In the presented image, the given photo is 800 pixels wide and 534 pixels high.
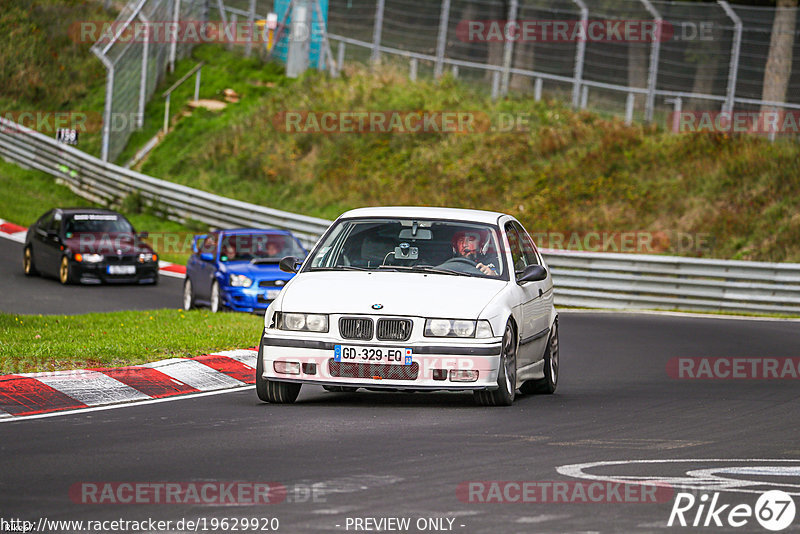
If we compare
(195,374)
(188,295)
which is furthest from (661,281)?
(195,374)

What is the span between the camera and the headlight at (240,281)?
2162 cm

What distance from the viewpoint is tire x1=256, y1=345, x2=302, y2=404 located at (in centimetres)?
1091

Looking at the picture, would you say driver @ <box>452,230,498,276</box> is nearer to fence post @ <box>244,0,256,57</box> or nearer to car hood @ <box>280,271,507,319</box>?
car hood @ <box>280,271,507,319</box>

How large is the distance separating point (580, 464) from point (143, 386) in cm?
506

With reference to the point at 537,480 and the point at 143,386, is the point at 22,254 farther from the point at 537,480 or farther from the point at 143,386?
the point at 537,480

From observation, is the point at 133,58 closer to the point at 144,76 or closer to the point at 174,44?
the point at 144,76

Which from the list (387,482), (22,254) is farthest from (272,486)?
(22,254)

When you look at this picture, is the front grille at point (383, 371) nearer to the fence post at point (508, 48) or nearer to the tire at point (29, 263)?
the tire at point (29, 263)

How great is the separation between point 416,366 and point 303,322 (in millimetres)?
953

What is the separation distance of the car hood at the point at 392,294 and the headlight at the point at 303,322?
47 mm

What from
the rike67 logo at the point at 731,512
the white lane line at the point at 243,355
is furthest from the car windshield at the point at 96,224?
the rike67 logo at the point at 731,512

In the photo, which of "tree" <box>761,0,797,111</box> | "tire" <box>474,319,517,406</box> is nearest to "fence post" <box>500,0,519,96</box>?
"tree" <box>761,0,797,111</box>

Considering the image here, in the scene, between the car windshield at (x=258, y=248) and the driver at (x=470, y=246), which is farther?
the car windshield at (x=258, y=248)

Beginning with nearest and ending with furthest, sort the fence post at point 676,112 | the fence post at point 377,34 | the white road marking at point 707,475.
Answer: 1. the white road marking at point 707,475
2. the fence post at point 676,112
3. the fence post at point 377,34
